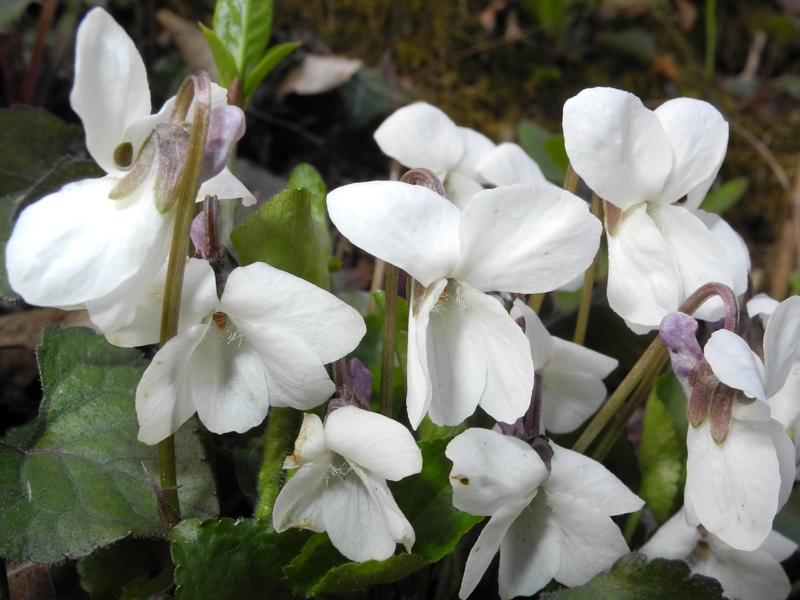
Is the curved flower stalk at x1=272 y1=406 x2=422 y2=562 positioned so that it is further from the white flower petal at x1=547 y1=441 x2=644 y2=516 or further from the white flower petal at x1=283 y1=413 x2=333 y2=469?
the white flower petal at x1=547 y1=441 x2=644 y2=516

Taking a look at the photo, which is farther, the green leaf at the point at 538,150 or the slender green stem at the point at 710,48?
the slender green stem at the point at 710,48

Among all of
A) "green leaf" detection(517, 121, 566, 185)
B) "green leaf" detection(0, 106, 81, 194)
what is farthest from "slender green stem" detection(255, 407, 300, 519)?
"green leaf" detection(517, 121, 566, 185)

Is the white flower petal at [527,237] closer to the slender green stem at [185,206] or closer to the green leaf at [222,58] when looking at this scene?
the slender green stem at [185,206]

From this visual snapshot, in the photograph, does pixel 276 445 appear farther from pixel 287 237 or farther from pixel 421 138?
pixel 421 138

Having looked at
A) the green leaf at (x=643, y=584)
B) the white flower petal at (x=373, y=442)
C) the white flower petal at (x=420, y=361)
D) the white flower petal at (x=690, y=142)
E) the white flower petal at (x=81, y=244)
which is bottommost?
the green leaf at (x=643, y=584)

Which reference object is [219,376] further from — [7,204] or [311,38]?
[311,38]

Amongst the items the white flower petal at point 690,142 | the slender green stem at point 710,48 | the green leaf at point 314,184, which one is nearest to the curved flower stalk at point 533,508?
the white flower petal at point 690,142

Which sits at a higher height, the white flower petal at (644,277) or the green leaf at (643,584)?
the white flower petal at (644,277)
